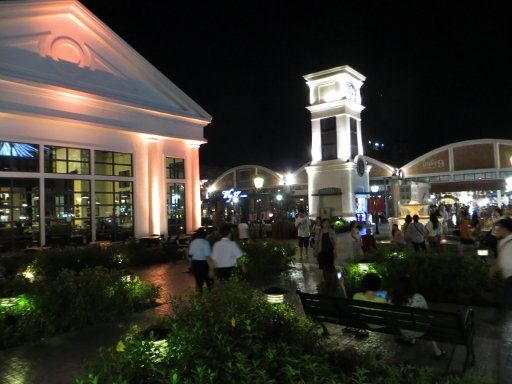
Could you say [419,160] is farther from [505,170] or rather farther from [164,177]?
[164,177]

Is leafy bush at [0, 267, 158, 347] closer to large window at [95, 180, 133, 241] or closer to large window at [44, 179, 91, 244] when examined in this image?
large window at [44, 179, 91, 244]

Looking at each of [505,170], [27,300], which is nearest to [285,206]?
[505,170]

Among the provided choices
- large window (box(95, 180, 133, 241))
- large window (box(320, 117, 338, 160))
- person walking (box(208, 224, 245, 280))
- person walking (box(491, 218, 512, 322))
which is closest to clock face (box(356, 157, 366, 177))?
large window (box(320, 117, 338, 160))

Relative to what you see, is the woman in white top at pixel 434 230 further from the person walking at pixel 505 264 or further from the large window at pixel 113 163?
the large window at pixel 113 163

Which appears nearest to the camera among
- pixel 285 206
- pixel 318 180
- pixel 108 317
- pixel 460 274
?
pixel 108 317

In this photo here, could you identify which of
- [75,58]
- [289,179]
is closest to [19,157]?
[75,58]

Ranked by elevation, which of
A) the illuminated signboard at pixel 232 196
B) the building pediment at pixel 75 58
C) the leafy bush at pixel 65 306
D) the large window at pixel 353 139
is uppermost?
the building pediment at pixel 75 58

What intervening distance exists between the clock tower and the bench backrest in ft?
68.1

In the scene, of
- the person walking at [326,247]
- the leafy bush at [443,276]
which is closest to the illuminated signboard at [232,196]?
the person walking at [326,247]

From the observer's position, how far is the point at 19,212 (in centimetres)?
1647

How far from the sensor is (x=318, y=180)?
2866 cm

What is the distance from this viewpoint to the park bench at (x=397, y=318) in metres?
5.04

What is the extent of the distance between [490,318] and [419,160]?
28.7 meters

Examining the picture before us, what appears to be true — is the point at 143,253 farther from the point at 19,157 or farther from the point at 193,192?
the point at 193,192
